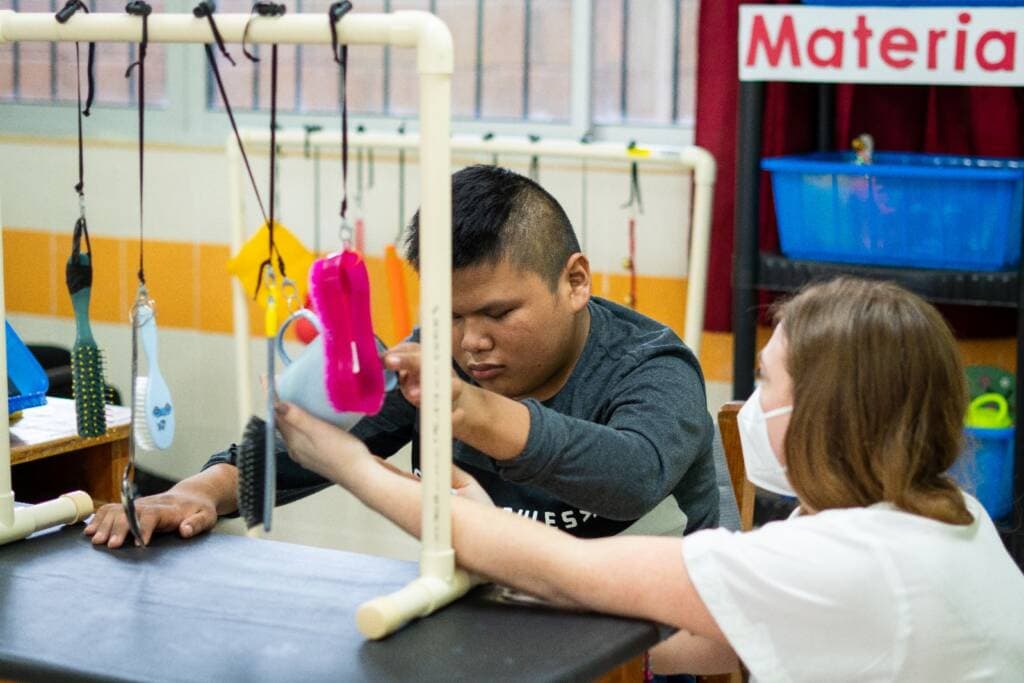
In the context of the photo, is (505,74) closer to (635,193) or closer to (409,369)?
(635,193)

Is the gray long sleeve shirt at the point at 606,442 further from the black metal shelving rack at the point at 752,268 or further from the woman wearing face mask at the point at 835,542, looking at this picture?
the black metal shelving rack at the point at 752,268

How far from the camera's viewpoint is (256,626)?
1.13 metres

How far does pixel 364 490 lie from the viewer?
4.00 feet

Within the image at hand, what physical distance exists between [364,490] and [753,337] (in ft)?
4.95

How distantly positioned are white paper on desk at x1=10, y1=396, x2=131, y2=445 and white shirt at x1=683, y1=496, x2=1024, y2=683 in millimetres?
994

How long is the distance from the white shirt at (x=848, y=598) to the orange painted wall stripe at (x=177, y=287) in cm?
175

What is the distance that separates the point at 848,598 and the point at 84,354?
30.8 inches

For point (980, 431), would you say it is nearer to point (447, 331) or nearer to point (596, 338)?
point (596, 338)

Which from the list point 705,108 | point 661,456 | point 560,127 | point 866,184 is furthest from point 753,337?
point 661,456

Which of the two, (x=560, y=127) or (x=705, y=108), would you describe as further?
(x=560, y=127)

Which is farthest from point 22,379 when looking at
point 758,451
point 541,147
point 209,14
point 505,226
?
point 541,147

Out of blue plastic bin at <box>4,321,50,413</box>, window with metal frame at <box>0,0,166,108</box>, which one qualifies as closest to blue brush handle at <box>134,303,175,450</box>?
blue plastic bin at <box>4,321,50,413</box>

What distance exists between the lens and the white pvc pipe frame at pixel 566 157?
2703mm

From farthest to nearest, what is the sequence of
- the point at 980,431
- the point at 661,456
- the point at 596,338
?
the point at 980,431 → the point at 596,338 → the point at 661,456
